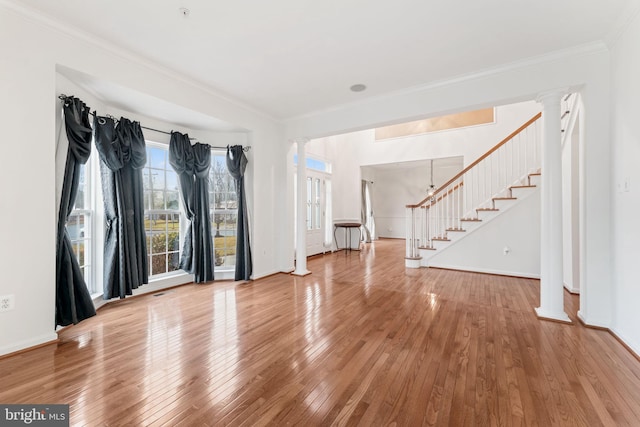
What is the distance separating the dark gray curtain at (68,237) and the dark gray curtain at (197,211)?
4.57 feet

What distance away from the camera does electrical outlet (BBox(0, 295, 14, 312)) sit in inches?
84.8

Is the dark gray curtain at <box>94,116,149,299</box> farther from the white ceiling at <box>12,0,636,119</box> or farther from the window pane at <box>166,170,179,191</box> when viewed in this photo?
the white ceiling at <box>12,0,636,119</box>

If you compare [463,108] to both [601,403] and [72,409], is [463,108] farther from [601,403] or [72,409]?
[72,409]

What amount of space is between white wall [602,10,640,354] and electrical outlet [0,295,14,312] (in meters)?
5.03

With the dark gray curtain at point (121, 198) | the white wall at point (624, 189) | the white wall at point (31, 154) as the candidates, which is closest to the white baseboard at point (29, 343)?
the white wall at point (31, 154)

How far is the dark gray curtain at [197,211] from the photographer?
4.15 m

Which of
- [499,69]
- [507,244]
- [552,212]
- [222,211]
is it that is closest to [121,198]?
[222,211]

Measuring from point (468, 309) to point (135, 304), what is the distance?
405 centimetres

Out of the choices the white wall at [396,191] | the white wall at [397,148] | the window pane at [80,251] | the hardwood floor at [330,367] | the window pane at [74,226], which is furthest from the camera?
the white wall at [396,191]

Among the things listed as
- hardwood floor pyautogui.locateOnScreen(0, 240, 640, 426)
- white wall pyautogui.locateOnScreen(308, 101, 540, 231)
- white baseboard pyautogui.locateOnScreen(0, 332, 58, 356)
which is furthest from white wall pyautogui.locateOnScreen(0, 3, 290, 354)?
white wall pyautogui.locateOnScreen(308, 101, 540, 231)

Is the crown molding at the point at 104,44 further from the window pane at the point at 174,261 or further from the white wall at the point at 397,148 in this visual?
the white wall at the point at 397,148

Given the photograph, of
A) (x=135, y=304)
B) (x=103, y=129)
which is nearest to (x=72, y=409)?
(x=135, y=304)

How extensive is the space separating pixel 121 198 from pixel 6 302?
1.44 meters

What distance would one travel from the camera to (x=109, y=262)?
3271 mm
